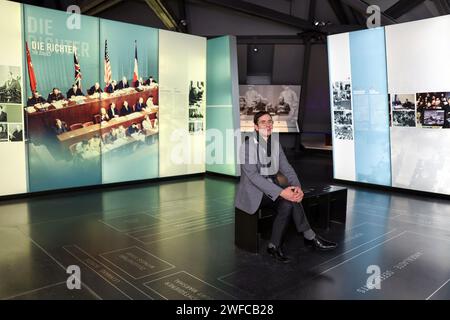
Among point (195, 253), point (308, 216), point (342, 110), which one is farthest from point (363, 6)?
point (195, 253)

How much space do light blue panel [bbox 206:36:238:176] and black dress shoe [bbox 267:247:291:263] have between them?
485cm

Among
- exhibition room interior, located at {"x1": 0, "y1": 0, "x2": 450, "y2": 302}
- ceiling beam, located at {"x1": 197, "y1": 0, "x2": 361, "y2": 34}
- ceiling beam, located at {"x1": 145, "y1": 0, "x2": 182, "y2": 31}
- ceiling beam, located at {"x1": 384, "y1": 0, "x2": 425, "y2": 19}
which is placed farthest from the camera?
ceiling beam, located at {"x1": 197, "y1": 0, "x2": 361, "y2": 34}

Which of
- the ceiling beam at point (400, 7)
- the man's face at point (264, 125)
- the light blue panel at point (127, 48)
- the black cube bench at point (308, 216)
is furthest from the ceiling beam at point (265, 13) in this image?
the man's face at point (264, 125)

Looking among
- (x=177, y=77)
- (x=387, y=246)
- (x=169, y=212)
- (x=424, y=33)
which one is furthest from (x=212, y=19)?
(x=387, y=246)

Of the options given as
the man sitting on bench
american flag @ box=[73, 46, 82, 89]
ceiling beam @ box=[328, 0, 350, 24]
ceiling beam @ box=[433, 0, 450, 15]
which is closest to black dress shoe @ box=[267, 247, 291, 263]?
the man sitting on bench

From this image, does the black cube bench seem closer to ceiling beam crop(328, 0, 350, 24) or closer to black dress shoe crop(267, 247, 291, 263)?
black dress shoe crop(267, 247, 291, 263)

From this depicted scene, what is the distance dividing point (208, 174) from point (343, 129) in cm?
331

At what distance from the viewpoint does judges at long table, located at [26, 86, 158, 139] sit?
21.9 feet

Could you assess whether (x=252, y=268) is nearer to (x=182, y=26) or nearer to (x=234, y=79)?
(x=234, y=79)

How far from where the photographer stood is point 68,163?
7.13 m

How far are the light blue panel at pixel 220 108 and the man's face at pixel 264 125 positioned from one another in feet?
15.2

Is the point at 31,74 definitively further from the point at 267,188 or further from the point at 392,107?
the point at 392,107

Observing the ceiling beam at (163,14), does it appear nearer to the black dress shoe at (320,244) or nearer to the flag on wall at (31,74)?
the flag on wall at (31,74)

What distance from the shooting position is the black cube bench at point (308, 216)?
13.4 feet
